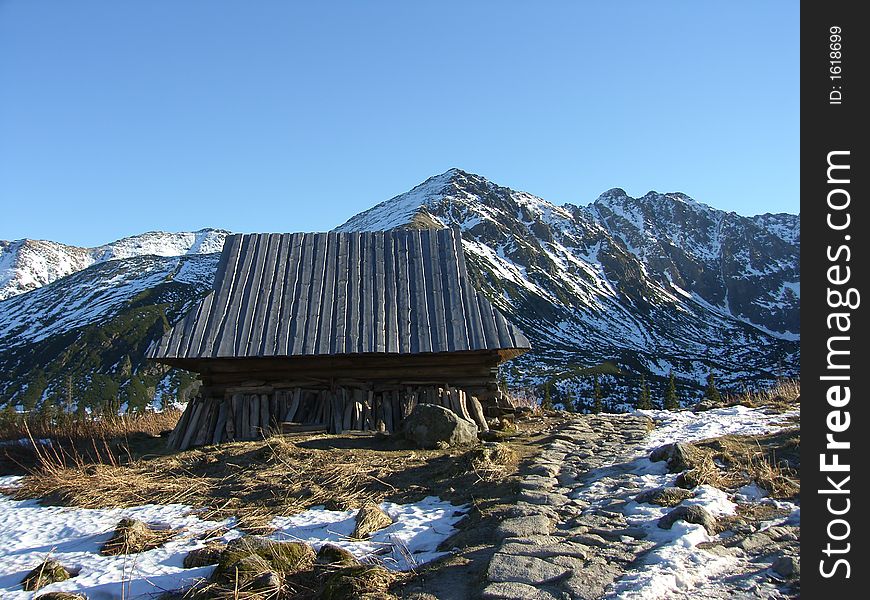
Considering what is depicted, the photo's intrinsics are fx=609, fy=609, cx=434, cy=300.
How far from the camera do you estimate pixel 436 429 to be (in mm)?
10539

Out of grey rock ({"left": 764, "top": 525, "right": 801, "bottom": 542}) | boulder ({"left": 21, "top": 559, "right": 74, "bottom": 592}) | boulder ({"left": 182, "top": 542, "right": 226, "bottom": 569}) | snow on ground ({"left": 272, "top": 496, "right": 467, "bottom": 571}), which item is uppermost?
grey rock ({"left": 764, "top": 525, "right": 801, "bottom": 542})

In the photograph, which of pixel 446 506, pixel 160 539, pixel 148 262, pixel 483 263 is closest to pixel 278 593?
pixel 160 539

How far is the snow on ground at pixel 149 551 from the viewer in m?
5.24

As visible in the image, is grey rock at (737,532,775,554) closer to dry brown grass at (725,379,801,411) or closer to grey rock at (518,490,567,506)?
grey rock at (518,490,567,506)

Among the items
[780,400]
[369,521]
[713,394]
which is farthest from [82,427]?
[713,394]

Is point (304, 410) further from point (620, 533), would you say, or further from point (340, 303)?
point (620, 533)

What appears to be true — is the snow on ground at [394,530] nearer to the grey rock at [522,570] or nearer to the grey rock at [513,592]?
the grey rock at [522,570]

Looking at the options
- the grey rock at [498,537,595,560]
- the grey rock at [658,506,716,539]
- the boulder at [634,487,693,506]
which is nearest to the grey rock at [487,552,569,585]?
the grey rock at [498,537,595,560]

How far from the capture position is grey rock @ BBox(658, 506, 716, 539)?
18.8 ft

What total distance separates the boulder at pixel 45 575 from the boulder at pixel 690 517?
553 centimetres

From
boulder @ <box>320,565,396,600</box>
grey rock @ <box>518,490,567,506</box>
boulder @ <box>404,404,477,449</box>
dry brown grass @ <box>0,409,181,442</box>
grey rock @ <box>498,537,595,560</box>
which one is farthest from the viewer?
dry brown grass @ <box>0,409,181,442</box>

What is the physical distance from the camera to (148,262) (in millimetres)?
197125

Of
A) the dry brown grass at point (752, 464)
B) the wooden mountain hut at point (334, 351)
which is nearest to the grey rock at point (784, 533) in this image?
the dry brown grass at point (752, 464)

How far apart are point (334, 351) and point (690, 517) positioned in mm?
8229
